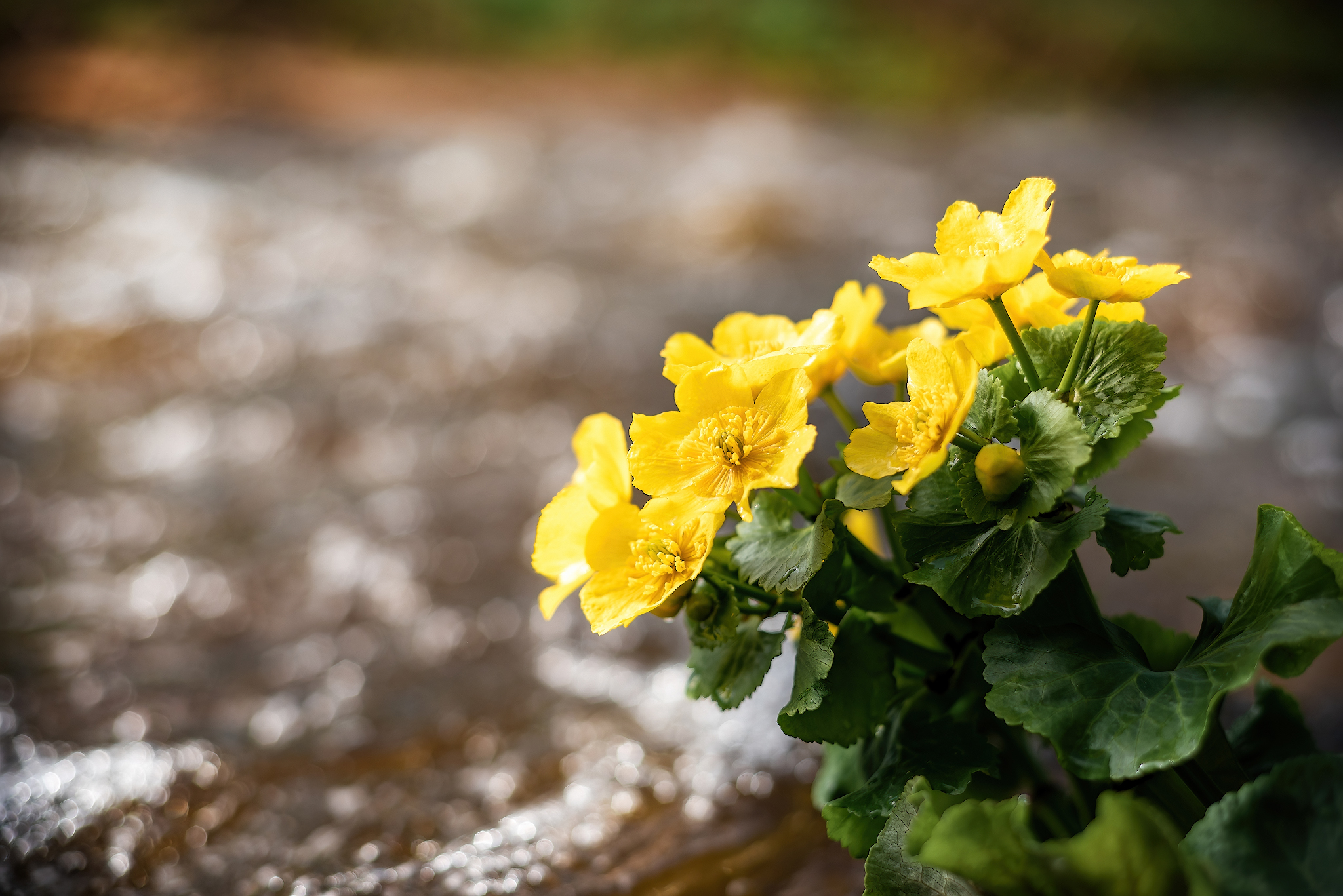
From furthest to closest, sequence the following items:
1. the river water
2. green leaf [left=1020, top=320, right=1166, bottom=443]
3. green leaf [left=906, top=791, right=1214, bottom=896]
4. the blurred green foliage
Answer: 1. the blurred green foliage
2. the river water
3. green leaf [left=1020, top=320, right=1166, bottom=443]
4. green leaf [left=906, top=791, right=1214, bottom=896]

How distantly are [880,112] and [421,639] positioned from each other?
5.25 metres

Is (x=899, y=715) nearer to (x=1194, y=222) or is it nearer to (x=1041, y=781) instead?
(x=1041, y=781)

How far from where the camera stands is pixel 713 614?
61 cm

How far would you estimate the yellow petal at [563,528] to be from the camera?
25.6 inches

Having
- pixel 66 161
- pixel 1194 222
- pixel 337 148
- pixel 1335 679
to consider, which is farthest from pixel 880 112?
pixel 1335 679

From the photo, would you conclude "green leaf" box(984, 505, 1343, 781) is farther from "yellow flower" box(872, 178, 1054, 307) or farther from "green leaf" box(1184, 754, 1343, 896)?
"yellow flower" box(872, 178, 1054, 307)

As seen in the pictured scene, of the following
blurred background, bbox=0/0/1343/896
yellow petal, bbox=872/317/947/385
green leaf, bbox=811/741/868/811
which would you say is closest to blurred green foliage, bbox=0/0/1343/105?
blurred background, bbox=0/0/1343/896

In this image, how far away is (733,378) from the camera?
1.99 ft

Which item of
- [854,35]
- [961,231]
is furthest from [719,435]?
[854,35]

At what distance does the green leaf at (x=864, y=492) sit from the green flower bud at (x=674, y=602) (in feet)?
0.37

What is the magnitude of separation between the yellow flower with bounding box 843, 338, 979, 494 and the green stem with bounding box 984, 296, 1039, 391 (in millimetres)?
35

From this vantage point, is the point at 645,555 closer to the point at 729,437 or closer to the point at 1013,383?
the point at 729,437

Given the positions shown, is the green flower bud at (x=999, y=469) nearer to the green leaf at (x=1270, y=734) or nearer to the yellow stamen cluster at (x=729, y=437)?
the yellow stamen cluster at (x=729, y=437)

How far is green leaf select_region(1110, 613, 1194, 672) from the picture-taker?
68cm
